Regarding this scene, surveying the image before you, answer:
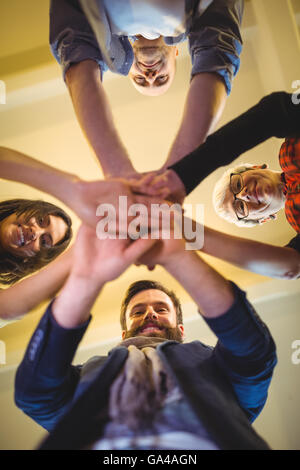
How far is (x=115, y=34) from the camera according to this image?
774 millimetres

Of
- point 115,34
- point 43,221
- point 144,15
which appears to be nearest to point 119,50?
point 115,34

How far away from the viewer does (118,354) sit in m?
0.62

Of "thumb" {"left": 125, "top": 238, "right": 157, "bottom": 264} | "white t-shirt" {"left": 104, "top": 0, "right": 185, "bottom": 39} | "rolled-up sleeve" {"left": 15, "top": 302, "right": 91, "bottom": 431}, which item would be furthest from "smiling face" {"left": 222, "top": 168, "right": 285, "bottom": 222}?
"rolled-up sleeve" {"left": 15, "top": 302, "right": 91, "bottom": 431}

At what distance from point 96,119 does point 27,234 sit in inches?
19.7

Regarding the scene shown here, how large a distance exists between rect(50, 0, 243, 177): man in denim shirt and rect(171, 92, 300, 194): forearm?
0.06 m

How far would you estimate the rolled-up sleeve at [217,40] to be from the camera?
0.72m

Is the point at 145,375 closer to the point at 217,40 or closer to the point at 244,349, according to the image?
the point at 244,349

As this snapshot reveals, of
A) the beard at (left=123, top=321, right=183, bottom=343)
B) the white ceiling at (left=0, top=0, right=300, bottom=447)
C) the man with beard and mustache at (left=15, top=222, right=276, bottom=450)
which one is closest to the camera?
the man with beard and mustache at (left=15, top=222, right=276, bottom=450)

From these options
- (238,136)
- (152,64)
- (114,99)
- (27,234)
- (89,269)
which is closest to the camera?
(89,269)

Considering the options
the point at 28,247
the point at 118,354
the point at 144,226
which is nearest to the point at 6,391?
the point at 28,247

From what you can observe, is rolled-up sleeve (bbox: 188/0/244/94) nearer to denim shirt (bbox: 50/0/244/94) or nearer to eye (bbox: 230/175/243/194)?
denim shirt (bbox: 50/0/244/94)

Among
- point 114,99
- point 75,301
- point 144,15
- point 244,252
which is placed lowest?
point 75,301

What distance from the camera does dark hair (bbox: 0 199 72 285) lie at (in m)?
1.05
